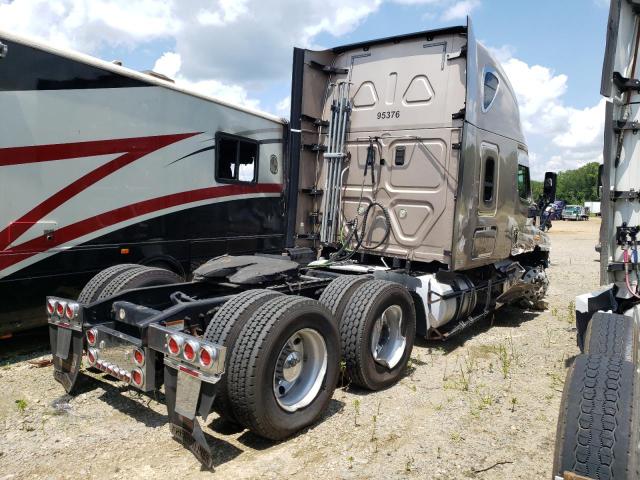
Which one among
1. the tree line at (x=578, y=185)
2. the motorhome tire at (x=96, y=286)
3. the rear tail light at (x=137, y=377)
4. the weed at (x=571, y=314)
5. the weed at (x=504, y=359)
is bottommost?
the weed at (x=504, y=359)

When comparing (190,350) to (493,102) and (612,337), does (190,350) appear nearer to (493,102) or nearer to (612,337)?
(612,337)

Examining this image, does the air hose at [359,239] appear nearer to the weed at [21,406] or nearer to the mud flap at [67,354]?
the mud flap at [67,354]

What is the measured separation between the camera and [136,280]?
4.50 m

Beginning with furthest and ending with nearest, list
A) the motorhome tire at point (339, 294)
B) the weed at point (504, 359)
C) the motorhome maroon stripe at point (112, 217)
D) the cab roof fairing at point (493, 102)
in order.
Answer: the cab roof fairing at point (493, 102) → the weed at point (504, 359) → the motorhome maroon stripe at point (112, 217) → the motorhome tire at point (339, 294)

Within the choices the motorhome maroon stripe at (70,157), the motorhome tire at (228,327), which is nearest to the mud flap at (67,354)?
the motorhome tire at (228,327)

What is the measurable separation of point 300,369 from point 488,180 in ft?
12.0

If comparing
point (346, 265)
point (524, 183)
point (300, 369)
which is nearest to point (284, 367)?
point (300, 369)

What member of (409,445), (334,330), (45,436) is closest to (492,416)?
(409,445)

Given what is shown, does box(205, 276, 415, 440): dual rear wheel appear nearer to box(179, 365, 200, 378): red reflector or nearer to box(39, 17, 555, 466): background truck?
box(39, 17, 555, 466): background truck

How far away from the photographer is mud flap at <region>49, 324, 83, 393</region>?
12.4ft

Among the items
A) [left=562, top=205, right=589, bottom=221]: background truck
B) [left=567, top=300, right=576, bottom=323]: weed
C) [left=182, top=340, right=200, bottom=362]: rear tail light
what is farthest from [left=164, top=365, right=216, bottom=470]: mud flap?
[left=562, top=205, right=589, bottom=221]: background truck

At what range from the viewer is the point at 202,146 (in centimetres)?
644

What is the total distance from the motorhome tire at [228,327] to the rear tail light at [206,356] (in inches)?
7.8

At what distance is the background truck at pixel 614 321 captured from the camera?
228 cm
